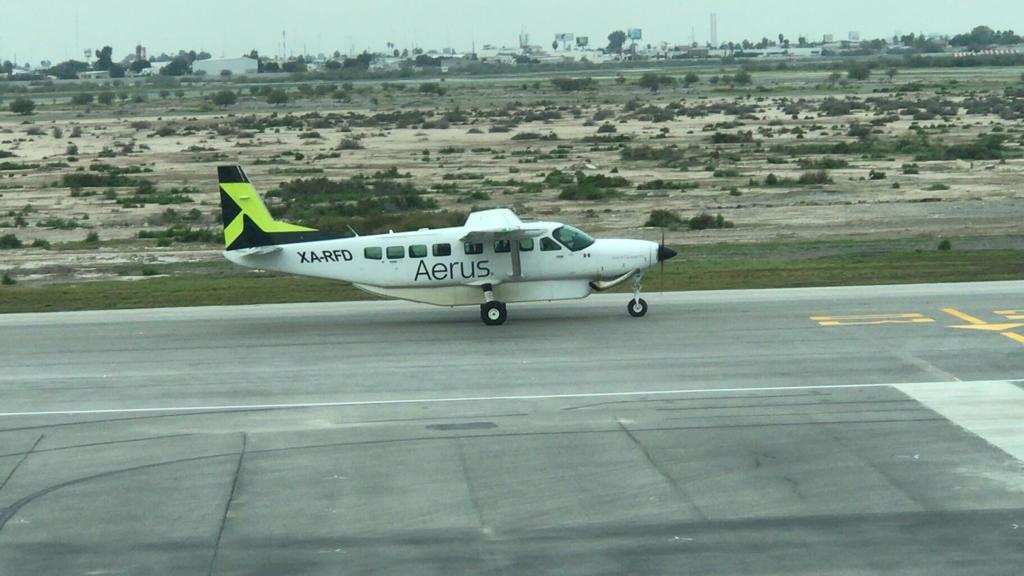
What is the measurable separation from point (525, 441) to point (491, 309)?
10.3 metres

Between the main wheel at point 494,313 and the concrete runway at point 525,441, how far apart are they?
300 millimetres

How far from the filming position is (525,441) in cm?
2088

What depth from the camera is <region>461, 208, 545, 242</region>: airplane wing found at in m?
30.3

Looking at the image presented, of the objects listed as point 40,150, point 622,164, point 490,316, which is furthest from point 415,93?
point 490,316

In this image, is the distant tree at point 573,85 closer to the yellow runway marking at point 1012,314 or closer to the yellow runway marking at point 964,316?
the yellow runway marking at point 964,316

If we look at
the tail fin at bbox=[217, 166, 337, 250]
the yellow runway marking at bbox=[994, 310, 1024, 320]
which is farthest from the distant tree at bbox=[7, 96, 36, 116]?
the yellow runway marking at bbox=[994, 310, 1024, 320]

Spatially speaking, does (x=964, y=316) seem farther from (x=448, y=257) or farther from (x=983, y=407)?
(x=448, y=257)

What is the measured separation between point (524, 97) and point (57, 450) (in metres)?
146

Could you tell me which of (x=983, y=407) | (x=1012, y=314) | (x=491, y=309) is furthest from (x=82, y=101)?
(x=983, y=407)

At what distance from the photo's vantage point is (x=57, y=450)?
2108 cm

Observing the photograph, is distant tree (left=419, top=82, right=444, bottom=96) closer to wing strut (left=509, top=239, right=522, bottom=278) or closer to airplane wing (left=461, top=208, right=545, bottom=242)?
airplane wing (left=461, top=208, right=545, bottom=242)

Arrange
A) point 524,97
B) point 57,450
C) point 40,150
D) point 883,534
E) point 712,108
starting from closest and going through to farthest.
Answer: point 883,534
point 57,450
point 40,150
point 712,108
point 524,97

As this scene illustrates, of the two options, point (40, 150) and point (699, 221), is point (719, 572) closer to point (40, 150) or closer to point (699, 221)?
point (699, 221)

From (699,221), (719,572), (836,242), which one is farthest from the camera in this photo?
(699,221)
